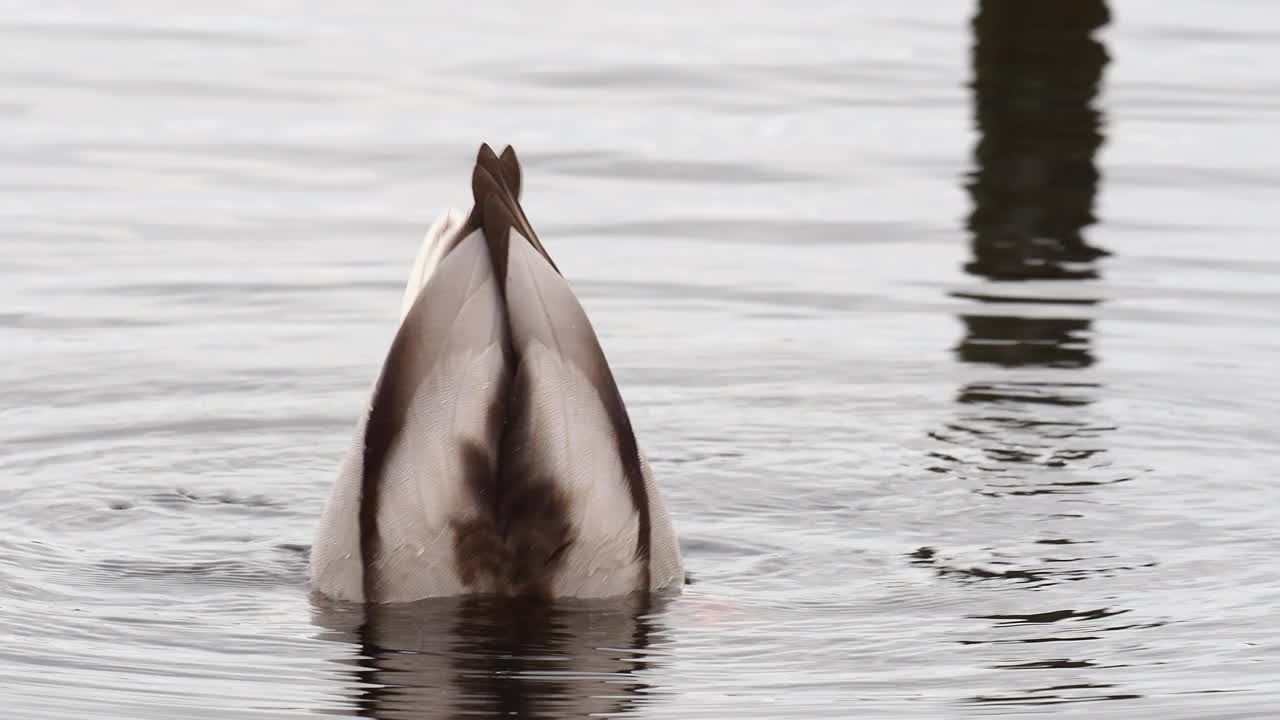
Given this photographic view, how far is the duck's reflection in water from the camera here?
5066mm

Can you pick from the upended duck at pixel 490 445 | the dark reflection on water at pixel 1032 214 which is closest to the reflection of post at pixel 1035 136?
the dark reflection on water at pixel 1032 214

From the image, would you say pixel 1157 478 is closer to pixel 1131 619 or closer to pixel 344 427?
pixel 1131 619

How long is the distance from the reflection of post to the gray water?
0.03m

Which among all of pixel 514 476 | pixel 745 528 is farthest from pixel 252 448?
pixel 514 476

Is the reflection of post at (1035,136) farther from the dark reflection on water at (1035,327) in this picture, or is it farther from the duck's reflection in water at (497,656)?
the duck's reflection in water at (497,656)

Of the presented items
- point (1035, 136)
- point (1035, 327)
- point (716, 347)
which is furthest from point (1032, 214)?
point (716, 347)

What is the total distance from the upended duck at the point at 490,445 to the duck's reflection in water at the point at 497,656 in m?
0.05

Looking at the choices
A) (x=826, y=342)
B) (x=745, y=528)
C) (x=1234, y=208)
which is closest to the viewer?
(x=745, y=528)

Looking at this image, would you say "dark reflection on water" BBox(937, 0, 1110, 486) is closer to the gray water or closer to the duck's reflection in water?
the gray water

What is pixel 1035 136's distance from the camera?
12.0 metres

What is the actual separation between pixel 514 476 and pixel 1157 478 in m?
2.31

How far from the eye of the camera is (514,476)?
5.35 meters

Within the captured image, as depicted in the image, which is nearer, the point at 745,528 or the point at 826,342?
the point at 745,528

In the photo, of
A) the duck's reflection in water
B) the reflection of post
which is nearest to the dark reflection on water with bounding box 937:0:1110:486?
the reflection of post
